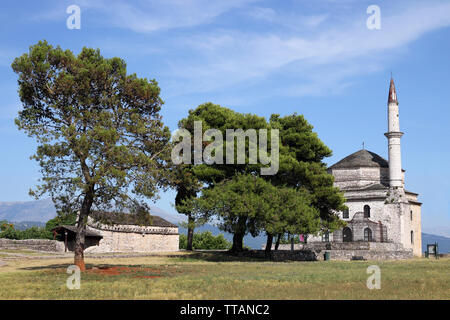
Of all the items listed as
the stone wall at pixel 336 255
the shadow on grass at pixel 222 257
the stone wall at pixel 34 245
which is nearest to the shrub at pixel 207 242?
the stone wall at pixel 336 255

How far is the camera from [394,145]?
2554 inches

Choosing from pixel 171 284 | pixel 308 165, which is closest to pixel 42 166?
pixel 171 284

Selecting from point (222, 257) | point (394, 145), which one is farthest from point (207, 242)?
point (222, 257)

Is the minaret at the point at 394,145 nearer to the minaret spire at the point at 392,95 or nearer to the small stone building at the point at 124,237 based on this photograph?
the minaret spire at the point at 392,95

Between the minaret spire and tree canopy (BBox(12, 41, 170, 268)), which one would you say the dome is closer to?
the minaret spire

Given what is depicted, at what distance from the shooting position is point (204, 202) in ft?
127

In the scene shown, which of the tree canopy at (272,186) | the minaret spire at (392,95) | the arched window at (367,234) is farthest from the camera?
the minaret spire at (392,95)

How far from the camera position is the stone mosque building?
62531 millimetres

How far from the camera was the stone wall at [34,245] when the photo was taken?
48.3 metres

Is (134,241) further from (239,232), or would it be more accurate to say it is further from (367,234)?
(367,234)
